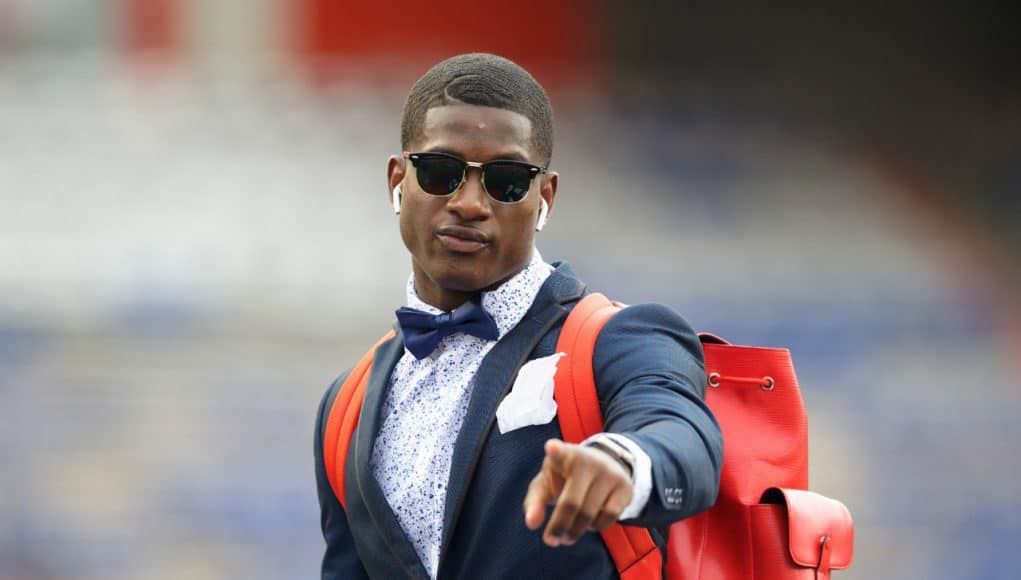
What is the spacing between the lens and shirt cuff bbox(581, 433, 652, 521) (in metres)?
1.73

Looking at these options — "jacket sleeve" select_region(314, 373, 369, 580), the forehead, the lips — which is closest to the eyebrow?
the forehead

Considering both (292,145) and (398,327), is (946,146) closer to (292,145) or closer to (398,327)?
(292,145)

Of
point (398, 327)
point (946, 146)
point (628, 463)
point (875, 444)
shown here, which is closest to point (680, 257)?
point (875, 444)

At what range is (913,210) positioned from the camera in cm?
935

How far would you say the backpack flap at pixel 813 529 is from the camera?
2.27 metres

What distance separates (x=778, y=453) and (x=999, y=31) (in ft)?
27.4

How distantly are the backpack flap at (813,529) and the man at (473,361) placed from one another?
0.86 feet

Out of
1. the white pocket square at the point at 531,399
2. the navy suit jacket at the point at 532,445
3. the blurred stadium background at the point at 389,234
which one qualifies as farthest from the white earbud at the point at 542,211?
the blurred stadium background at the point at 389,234

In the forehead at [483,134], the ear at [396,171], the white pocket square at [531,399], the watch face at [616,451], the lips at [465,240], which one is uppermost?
the forehead at [483,134]

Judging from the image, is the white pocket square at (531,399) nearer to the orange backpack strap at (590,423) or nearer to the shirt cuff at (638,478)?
the orange backpack strap at (590,423)

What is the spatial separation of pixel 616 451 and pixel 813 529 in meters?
0.69

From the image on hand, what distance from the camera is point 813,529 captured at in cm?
227

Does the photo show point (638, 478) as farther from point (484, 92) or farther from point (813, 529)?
point (484, 92)

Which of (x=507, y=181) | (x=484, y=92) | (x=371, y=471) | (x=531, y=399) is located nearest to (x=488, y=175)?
(x=507, y=181)
